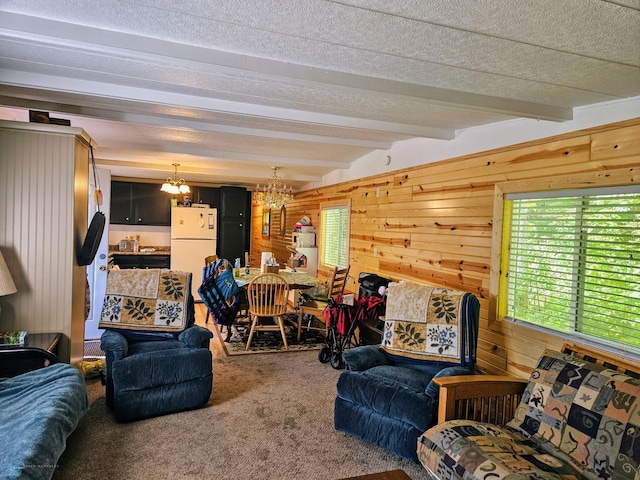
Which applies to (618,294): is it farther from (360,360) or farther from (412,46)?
(412,46)

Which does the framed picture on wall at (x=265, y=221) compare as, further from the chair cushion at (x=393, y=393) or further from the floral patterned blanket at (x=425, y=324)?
the chair cushion at (x=393, y=393)

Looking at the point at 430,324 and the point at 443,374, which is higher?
the point at 430,324

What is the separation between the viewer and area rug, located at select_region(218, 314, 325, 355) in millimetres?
4664

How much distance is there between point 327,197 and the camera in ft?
22.6

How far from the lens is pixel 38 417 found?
78.5 inches

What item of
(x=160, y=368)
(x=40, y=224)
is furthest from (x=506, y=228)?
(x=40, y=224)

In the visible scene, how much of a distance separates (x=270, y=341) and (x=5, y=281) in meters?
2.87

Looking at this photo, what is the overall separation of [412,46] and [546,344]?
2214 millimetres

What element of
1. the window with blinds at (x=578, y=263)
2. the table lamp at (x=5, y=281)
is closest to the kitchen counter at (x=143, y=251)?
the table lamp at (x=5, y=281)

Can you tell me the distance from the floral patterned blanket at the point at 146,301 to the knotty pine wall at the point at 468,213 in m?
2.33

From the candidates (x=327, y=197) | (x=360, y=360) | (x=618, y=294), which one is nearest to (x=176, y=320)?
(x=360, y=360)

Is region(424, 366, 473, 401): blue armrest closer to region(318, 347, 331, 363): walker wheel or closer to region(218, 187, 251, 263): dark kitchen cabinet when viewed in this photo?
region(318, 347, 331, 363): walker wheel

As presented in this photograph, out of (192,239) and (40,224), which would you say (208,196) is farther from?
(40,224)

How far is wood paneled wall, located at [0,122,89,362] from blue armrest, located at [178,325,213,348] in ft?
2.74
